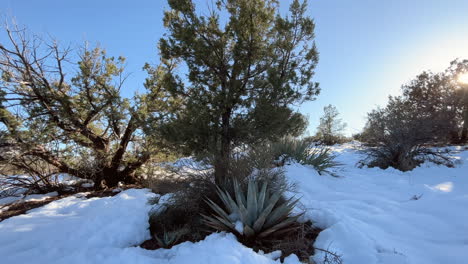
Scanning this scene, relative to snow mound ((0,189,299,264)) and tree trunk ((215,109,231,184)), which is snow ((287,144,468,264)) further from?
tree trunk ((215,109,231,184))

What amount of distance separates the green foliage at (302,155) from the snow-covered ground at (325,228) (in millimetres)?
1225

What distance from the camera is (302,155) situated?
730 centimetres

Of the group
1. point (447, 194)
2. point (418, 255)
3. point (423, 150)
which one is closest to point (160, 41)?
point (418, 255)

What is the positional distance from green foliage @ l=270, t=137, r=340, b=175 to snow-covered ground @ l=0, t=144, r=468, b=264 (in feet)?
4.02

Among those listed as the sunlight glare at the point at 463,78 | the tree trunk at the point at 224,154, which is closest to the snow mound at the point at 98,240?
the tree trunk at the point at 224,154

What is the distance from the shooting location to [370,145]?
8.20 meters

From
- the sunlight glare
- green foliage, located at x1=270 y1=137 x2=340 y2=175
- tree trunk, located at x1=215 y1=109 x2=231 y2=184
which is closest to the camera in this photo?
tree trunk, located at x1=215 y1=109 x2=231 y2=184

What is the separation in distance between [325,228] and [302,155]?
13.8ft

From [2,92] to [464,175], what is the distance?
11830 millimetres

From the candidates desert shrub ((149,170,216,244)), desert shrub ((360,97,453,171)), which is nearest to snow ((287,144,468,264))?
desert shrub ((360,97,453,171))

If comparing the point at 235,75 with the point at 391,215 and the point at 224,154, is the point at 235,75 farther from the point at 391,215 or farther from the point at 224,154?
the point at 391,215

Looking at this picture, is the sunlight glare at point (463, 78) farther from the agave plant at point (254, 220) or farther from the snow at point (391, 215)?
the agave plant at point (254, 220)

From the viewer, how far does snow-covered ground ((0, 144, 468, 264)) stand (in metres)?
2.45

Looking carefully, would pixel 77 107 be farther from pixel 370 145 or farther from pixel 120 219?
pixel 370 145
